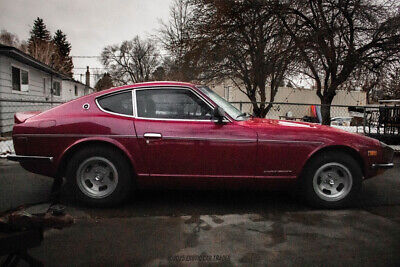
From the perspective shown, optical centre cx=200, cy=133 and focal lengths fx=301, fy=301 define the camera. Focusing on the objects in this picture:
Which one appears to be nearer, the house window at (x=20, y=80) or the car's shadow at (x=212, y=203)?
the car's shadow at (x=212, y=203)

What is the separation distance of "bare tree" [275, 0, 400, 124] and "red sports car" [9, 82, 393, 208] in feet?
32.8

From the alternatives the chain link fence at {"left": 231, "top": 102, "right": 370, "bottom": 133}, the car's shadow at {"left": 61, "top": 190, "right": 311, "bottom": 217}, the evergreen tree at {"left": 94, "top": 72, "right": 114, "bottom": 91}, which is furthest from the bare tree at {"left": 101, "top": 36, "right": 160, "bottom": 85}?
the car's shadow at {"left": 61, "top": 190, "right": 311, "bottom": 217}

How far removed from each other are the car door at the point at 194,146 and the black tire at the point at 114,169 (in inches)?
11.3

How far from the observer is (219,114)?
341 cm

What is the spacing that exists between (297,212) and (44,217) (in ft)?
8.65

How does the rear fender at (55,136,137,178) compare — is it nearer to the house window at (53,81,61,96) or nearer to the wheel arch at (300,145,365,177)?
the wheel arch at (300,145,365,177)

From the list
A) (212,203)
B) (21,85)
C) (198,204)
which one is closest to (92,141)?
(198,204)

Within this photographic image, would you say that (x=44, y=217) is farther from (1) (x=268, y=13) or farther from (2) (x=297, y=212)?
(1) (x=268, y=13)

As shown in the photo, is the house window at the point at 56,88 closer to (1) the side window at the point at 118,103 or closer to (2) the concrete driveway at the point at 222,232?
(2) the concrete driveway at the point at 222,232

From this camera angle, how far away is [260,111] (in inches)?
460

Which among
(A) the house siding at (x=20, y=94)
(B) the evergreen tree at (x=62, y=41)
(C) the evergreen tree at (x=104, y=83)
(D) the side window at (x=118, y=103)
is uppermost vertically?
Answer: (B) the evergreen tree at (x=62, y=41)

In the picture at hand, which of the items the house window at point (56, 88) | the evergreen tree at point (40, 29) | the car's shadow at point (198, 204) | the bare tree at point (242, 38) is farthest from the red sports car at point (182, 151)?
the evergreen tree at point (40, 29)

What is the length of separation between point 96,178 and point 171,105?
1234 mm

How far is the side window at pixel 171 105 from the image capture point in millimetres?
3555
